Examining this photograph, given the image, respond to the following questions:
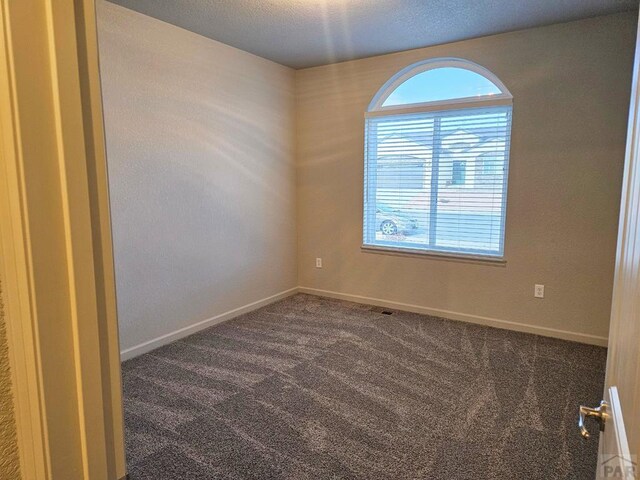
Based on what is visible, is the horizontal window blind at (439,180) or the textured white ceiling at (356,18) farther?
the horizontal window blind at (439,180)

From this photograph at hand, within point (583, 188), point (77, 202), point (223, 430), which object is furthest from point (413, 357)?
point (77, 202)

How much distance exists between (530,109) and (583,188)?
0.79m

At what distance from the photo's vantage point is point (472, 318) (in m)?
3.95

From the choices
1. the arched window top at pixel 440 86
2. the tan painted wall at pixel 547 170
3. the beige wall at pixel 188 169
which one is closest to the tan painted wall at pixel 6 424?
the beige wall at pixel 188 169

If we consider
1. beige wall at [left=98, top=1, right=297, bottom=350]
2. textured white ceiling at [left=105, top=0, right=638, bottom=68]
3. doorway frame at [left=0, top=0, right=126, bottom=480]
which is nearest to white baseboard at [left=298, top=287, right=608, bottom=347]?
beige wall at [left=98, top=1, right=297, bottom=350]

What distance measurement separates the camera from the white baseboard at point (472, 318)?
3451mm

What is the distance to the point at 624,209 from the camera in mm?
1027

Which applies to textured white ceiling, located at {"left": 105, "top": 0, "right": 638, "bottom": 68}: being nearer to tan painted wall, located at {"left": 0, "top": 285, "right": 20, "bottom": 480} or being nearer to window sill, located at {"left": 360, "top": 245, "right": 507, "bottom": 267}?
window sill, located at {"left": 360, "top": 245, "right": 507, "bottom": 267}

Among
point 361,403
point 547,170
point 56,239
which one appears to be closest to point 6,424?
point 56,239

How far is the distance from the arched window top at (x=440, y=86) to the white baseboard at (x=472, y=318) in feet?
6.63

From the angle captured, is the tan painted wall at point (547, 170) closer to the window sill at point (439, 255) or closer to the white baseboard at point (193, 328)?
the window sill at point (439, 255)

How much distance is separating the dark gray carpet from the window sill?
0.64 meters

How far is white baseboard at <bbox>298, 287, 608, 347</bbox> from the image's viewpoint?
3451 millimetres

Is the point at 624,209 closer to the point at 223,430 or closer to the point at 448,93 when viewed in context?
the point at 223,430
